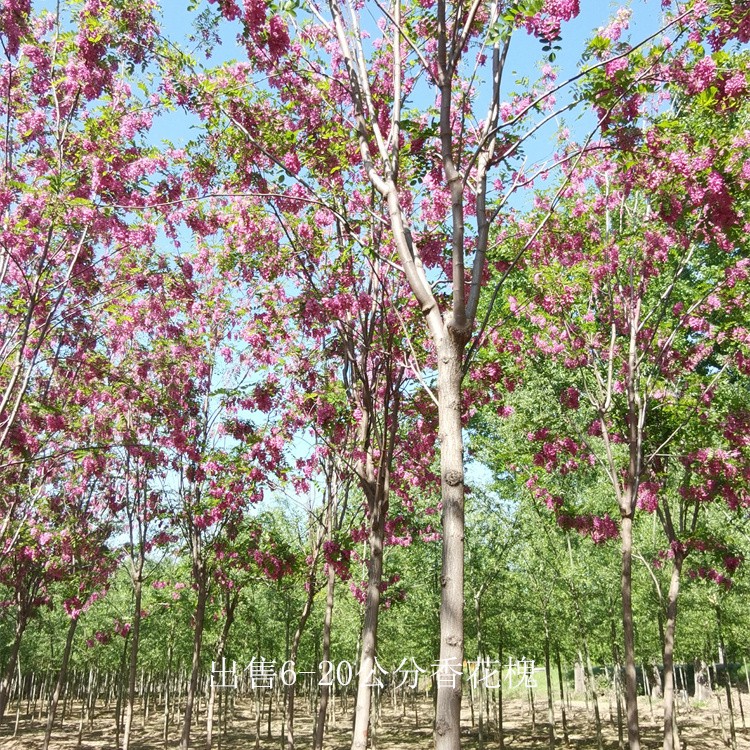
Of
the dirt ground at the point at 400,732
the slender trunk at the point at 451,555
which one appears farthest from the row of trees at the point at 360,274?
the dirt ground at the point at 400,732

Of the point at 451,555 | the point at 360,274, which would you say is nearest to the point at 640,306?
the point at 360,274

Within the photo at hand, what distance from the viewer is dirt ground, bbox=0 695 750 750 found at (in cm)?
2545

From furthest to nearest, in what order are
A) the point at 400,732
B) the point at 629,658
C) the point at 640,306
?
the point at 400,732 → the point at 640,306 → the point at 629,658

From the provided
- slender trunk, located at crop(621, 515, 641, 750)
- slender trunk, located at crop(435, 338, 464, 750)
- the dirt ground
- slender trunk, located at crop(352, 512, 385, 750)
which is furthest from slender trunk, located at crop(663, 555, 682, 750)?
the dirt ground

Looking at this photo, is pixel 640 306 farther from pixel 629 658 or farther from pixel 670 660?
pixel 670 660

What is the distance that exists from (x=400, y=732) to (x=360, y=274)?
1158 inches

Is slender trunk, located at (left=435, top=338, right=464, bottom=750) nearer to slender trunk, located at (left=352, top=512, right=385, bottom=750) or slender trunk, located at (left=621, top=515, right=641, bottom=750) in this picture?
slender trunk, located at (left=352, top=512, right=385, bottom=750)

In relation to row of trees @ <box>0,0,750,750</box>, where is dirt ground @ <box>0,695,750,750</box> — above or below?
below

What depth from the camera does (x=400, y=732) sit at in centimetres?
3141

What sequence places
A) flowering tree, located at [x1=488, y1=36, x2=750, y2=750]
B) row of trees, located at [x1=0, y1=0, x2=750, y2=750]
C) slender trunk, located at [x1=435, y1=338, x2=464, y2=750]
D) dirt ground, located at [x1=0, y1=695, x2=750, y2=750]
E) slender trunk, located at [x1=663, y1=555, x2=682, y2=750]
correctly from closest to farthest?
slender trunk, located at [x1=435, y1=338, x2=464, y2=750] → row of trees, located at [x1=0, y1=0, x2=750, y2=750] → flowering tree, located at [x1=488, y1=36, x2=750, y2=750] → slender trunk, located at [x1=663, y1=555, x2=682, y2=750] → dirt ground, located at [x1=0, y1=695, x2=750, y2=750]

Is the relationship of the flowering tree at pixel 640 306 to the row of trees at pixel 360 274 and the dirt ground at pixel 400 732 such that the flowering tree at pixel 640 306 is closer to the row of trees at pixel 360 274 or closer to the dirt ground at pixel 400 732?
the row of trees at pixel 360 274

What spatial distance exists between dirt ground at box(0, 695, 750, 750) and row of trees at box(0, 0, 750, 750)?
14.3m

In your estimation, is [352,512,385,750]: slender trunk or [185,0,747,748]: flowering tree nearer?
[185,0,747,748]: flowering tree

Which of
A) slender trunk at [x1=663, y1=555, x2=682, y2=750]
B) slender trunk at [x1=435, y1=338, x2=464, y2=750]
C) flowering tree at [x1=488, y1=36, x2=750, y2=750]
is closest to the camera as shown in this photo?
slender trunk at [x1=435, y1=338, x2=464, y2=750]
